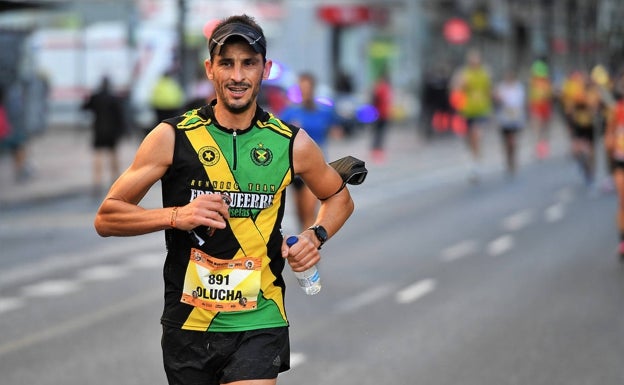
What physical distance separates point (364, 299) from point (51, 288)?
9.23 ft

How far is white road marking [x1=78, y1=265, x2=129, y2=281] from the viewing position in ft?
42.0

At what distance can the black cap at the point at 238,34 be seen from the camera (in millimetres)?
4605

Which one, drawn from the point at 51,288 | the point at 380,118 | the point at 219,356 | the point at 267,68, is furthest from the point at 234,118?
the point at 380,118

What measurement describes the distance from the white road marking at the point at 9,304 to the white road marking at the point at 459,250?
14.7 ft

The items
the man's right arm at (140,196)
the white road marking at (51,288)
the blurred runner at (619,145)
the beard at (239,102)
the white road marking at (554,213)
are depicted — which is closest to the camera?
the man's right arm at (140,196)

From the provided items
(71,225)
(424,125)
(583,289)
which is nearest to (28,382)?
(583,289)

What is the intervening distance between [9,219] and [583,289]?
9.08m

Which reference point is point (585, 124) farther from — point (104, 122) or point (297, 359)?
point (297, 359)

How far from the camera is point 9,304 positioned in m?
11.2

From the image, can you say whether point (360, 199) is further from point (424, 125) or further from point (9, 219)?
point (424, 125)

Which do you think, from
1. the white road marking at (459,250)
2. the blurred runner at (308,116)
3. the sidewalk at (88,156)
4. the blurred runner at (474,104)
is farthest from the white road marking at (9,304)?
the blurred runner at (474,104)

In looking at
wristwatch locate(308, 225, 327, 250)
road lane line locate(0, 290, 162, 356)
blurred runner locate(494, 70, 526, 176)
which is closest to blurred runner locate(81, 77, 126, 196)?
blurred runner locate(494, 70, 526, 176)

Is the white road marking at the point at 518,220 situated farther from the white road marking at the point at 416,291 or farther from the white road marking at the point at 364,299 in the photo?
the white road marking at the point at 364,299

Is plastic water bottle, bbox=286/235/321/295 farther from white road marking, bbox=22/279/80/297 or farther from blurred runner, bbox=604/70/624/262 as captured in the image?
blurred runner, bbox=604/70/624/262
